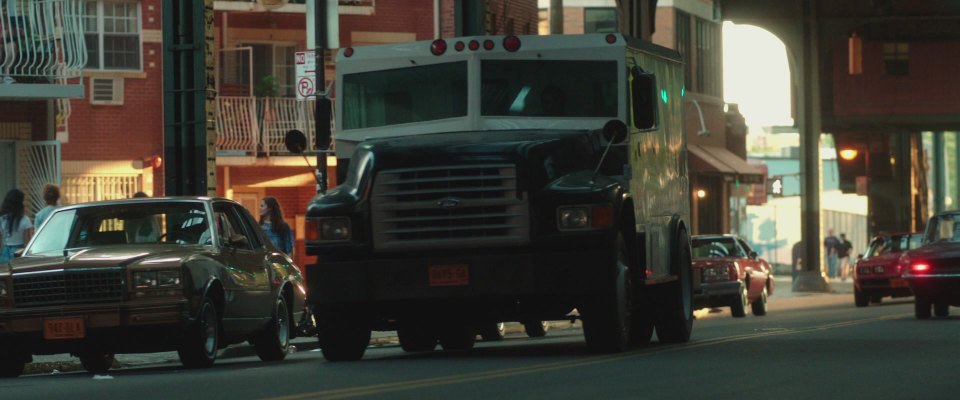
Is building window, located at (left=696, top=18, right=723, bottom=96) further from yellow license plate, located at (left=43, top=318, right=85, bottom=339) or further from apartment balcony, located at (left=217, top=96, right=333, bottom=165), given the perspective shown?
yellow license plate, located at (left=43, top=318, right=85, bottom=339)

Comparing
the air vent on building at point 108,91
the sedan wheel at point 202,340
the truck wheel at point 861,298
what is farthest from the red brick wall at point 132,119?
the sedan wheel at point 202,340

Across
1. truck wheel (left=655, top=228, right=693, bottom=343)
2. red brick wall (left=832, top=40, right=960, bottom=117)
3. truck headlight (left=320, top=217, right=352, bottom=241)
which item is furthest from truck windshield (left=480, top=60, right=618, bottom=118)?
red brick wall (left=832, top=40, right=960, bottom=117)

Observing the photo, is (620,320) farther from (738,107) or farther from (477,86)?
(738,107)

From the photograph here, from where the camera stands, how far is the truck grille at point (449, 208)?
1512cm

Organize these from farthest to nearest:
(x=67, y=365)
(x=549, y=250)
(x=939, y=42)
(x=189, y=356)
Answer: (x=939, y=42)
(x=67, y=365)
(x=189, y=356)
(x=549, y=250)

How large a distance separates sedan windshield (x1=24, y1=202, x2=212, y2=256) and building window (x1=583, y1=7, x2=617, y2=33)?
3522cm

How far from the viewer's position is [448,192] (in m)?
15.2

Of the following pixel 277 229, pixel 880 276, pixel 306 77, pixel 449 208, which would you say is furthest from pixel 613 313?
pixel 880 276

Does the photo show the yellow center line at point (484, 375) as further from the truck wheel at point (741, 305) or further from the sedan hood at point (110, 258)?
the truck wheel at point (741, 305)

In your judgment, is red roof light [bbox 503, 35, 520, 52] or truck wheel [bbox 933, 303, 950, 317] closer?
red roof light [bbox 503, 35, 520, 52]

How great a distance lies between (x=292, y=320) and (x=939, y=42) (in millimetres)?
40685

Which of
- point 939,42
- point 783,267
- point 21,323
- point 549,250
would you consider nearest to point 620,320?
point 549,250

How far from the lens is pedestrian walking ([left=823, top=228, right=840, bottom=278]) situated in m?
67.0

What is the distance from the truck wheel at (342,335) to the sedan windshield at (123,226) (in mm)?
1719
